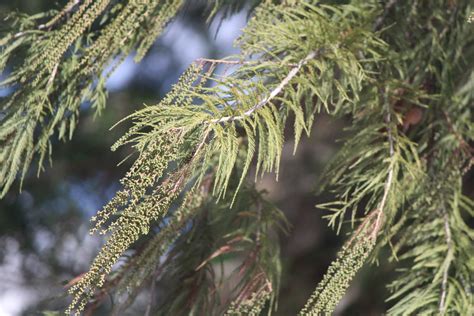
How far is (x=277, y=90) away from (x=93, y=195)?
39.0 inches

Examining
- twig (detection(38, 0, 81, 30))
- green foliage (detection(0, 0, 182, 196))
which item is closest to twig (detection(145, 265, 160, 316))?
green foliage (detection(0, 0, 182, 196))

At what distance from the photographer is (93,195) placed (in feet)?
5.11

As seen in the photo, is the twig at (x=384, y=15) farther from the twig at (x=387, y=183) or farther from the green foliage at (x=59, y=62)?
the green foliage at (x=59, y=62)

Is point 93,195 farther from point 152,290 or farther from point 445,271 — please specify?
point 445,271

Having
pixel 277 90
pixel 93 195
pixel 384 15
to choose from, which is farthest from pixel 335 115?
pixel 93 195

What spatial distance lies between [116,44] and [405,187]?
315 mm

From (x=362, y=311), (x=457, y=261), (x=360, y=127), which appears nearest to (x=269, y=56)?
(x=360, y=127)

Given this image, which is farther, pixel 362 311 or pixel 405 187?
pixel 362 311

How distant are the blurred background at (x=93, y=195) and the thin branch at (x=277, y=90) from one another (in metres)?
0.60

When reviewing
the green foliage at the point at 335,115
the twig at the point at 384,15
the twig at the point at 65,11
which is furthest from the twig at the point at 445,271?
the twig at the point at 65,11

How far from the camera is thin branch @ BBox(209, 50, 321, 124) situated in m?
0.57

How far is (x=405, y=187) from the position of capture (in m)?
0.77

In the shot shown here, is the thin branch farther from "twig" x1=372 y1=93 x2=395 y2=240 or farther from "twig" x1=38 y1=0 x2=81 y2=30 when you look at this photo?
"twig" x1=38 y1=0 x2=81 y2=30

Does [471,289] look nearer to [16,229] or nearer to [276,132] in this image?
[276,132]
